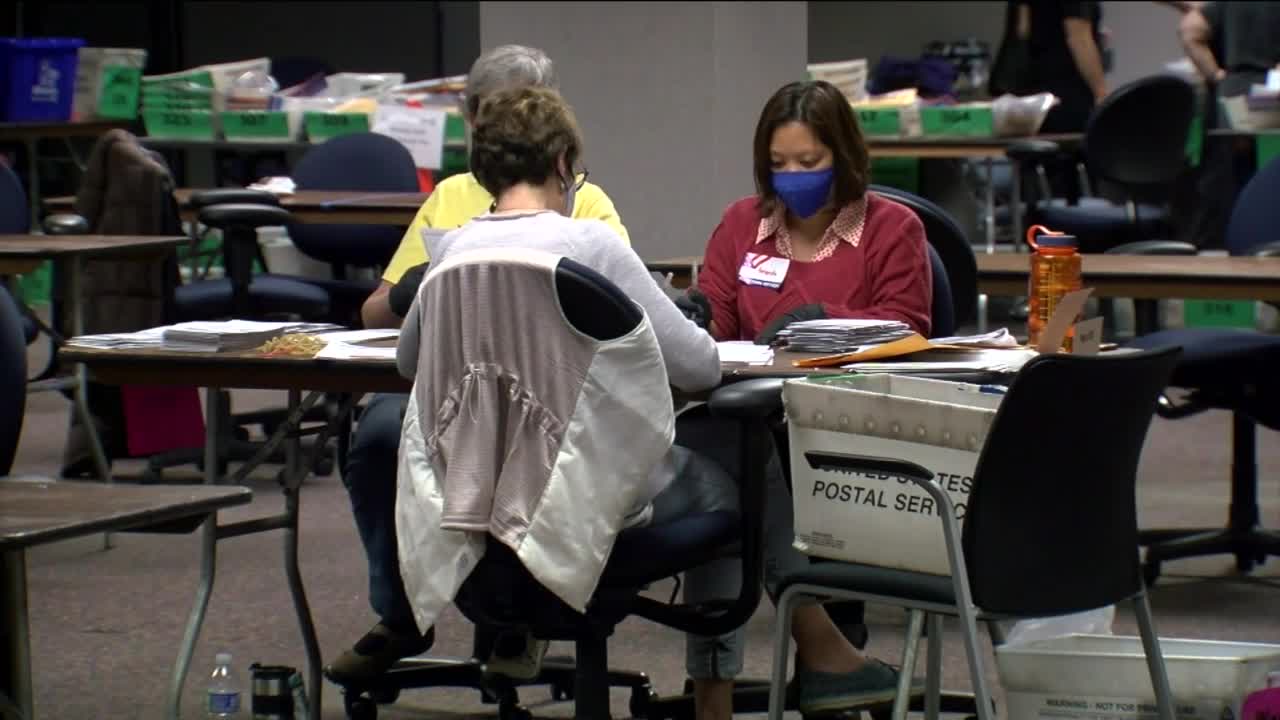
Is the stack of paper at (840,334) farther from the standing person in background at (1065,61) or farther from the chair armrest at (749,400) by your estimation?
the standing person in background at (1065,61)

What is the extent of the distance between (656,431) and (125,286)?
3.21m

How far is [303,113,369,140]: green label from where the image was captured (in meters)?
8.28

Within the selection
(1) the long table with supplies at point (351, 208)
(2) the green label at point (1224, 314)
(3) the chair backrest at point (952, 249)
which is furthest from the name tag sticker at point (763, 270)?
(2) the green label at point (1224, 314)

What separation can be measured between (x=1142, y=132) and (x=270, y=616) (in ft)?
15.4

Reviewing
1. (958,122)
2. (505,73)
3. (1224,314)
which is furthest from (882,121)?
(505,73)

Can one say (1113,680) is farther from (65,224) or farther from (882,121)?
(882,121)

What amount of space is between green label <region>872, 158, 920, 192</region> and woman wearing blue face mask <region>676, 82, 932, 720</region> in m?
5.56

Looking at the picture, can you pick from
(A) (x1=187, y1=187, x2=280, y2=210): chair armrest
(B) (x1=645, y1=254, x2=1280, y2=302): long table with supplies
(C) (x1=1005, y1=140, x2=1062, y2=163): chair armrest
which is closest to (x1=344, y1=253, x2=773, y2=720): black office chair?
(B) (x1=645, y1=254, x2=1280, y2=302): long table with supplies

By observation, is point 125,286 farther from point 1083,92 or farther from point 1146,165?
point 1083,92

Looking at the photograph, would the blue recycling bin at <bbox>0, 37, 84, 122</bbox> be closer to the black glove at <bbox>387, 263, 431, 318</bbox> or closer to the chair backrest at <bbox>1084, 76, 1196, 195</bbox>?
the chair backrest at <bbox>1084, 76, 1196, 195</bbox>

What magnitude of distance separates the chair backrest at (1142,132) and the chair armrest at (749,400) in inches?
215

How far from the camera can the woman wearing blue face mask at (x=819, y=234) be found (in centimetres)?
378

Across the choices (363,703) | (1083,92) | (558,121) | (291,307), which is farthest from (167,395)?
(1083,92)

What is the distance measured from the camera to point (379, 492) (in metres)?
3.34
